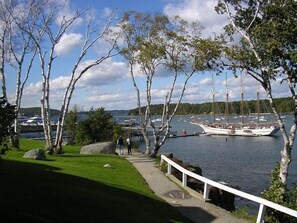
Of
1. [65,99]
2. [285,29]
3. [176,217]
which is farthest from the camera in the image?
[65,99]

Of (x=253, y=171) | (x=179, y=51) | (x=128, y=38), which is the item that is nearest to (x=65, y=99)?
(x=128, y=38)

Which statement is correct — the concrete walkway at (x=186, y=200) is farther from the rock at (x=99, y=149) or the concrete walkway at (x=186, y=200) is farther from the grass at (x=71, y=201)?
the rock at (x=99, y=149)

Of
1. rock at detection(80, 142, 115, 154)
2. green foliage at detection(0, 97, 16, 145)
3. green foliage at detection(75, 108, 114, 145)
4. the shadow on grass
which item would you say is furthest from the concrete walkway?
green foliage at detection(75, 108, 114, 145)

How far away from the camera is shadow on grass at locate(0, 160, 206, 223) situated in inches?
382

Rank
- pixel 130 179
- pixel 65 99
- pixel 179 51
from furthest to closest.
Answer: pixel 179 51, pixel 65 99, pixel 130 179

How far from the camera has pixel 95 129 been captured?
5050 cm

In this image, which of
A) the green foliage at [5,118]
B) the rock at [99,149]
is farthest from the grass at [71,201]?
the rock at [99,149]

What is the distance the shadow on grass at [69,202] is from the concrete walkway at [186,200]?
671 mm

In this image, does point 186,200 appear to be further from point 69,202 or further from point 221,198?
point 221,198

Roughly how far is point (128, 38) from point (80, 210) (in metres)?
27.1

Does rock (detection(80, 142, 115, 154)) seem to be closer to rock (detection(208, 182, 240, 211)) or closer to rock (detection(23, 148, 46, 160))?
rock (detection(23, 148, 46, 160))

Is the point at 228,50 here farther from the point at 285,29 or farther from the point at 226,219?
the point at 226,219

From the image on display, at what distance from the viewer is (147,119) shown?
128ft

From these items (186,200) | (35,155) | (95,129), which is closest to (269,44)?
(186,200)
